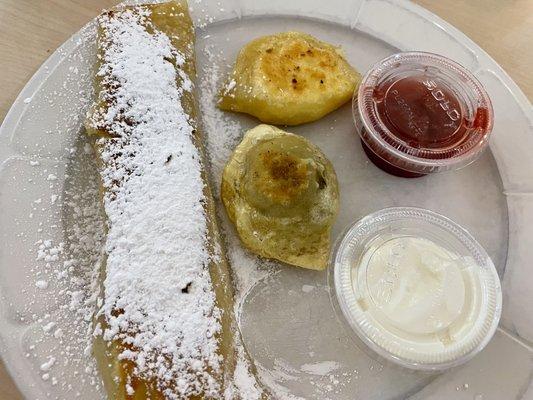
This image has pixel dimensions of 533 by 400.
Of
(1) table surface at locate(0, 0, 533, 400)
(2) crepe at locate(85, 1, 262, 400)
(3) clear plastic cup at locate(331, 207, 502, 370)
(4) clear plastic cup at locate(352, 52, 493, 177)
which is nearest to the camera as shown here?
(2) crepe at locate(85, 1, 262, 400)

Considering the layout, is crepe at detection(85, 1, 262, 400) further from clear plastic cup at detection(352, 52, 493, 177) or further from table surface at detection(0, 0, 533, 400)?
clear plastic cup at detection(352, 52, 493, 177)

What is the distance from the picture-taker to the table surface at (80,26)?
6.23 ft

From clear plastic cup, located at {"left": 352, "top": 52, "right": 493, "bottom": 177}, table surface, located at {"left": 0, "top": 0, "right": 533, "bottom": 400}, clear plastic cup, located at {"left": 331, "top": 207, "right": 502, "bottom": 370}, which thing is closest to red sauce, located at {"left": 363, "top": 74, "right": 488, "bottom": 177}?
clear plastic cup, located at {"left": 352, "top": 52, "right": 493, "bottom": 177}

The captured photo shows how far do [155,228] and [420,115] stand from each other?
2.97ft

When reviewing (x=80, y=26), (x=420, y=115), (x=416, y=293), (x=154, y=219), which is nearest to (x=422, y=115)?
(x=420, y=115)

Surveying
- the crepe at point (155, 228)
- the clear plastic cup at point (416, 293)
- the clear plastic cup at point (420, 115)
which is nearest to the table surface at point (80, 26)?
the crepe at point (155, 228)

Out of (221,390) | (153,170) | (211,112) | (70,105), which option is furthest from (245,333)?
(70,105)

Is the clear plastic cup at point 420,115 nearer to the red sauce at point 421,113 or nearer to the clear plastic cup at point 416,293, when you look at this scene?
the red sauce at point 421,113

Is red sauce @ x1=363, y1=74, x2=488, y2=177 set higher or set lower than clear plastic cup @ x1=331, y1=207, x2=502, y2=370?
higher

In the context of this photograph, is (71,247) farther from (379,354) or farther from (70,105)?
(379,354)

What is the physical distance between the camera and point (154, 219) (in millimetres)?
1423

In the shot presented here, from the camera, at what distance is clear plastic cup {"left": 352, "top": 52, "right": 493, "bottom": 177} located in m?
1.64

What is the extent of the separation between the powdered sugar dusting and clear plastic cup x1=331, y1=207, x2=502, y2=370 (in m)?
0.43

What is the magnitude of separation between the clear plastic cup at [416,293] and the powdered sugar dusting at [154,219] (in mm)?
432
